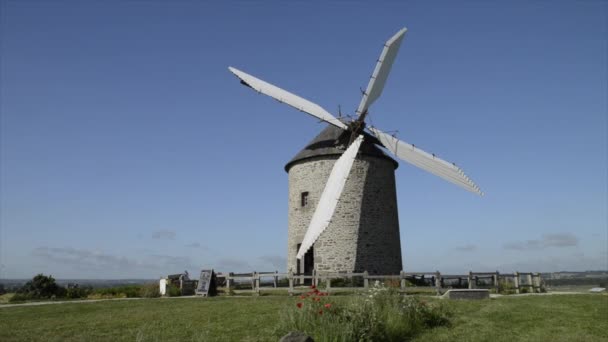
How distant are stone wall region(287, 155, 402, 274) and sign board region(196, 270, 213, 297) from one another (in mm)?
5231

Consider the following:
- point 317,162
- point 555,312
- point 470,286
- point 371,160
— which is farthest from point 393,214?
point 555,312

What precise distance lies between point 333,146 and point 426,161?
4.73m

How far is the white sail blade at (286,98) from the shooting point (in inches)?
894

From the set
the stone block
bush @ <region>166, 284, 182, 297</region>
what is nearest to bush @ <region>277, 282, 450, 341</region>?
the stone block

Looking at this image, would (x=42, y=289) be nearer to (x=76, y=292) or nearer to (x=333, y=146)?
(x=76, y=292)

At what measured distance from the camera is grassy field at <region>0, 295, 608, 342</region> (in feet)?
30.7

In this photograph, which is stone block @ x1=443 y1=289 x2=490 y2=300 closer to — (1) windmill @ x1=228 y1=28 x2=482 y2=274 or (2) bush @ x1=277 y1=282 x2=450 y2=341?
(2) bush @ x1=277 y1=282 x2=450 y2=341

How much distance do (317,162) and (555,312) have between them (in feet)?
42.2

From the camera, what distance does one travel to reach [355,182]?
872 inches

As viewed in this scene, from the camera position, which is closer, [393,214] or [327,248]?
[327,248]

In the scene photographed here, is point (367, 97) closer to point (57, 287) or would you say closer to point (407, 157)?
point (407, 157)

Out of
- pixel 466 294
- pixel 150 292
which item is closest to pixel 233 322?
pixel 466 294

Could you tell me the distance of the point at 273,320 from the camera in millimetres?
10555

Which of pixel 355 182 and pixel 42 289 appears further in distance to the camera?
pixel 355 182
